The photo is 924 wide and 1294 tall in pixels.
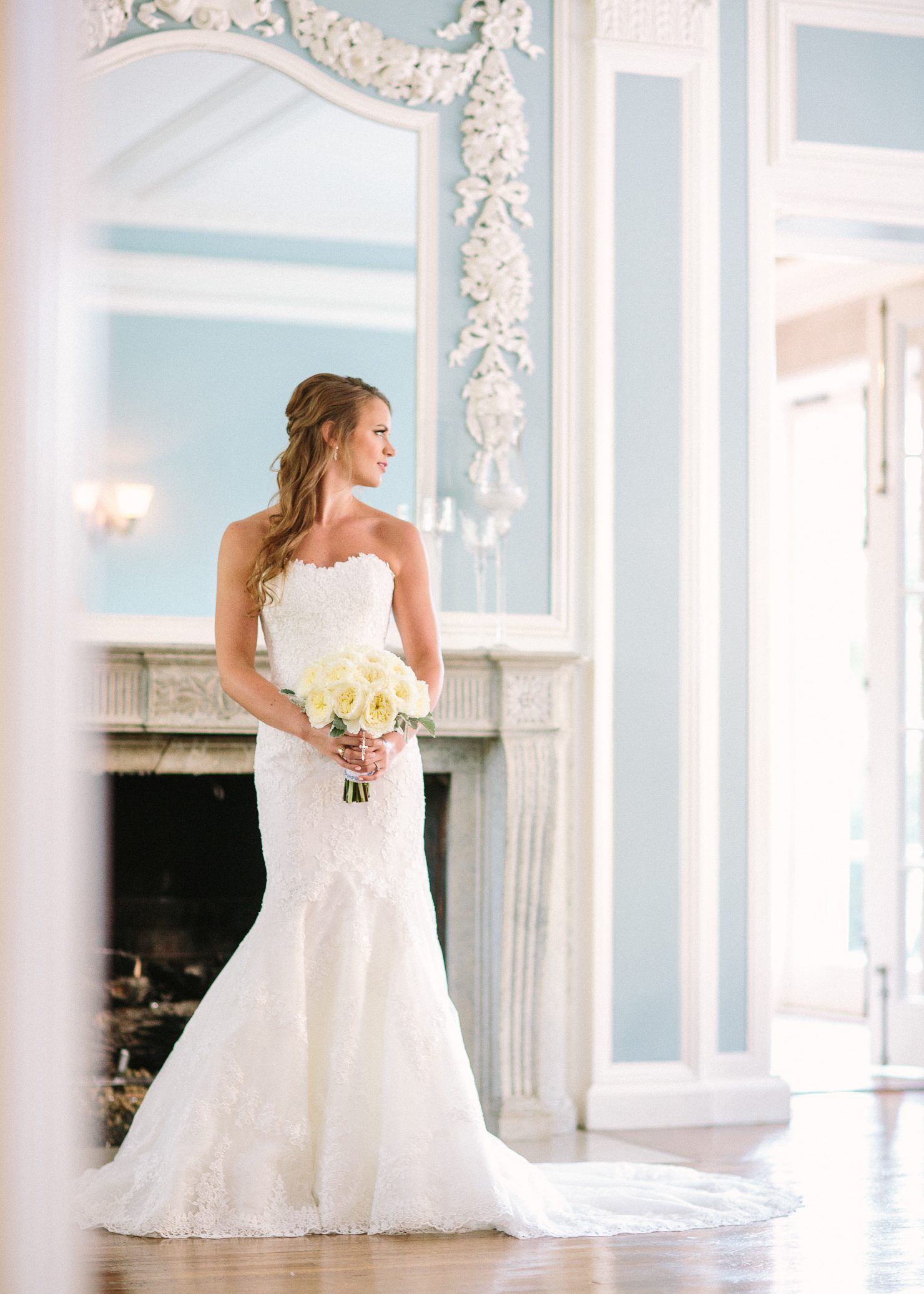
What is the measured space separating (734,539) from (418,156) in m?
Answer: 1.47

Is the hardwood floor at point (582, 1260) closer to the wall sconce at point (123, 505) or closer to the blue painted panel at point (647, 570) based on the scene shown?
the blue painted panel at point (647, 570)

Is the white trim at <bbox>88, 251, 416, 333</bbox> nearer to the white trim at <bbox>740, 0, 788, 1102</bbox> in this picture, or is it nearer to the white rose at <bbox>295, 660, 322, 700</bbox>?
the white trim at <bbox>740, 0, 788, 1102</bbox>

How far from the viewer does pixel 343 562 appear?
11.1 ft

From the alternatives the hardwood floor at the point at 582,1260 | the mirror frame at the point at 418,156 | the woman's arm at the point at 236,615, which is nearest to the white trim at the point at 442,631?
the mirror frame at the point at 418,156

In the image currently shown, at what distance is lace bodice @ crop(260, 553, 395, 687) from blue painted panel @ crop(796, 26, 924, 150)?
249cm

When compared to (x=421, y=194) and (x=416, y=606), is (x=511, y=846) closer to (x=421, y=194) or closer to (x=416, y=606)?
(x=416, y=606)

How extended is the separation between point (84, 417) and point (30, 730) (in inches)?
9.7

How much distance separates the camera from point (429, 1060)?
3141 millimetres

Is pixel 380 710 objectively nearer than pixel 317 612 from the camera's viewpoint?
Yes

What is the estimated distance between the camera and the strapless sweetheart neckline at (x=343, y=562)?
3369 mm

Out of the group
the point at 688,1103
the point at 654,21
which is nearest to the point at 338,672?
the point at 688,1103

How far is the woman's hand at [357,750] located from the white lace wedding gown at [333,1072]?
10 cm

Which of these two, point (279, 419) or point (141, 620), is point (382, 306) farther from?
point (141, 620)

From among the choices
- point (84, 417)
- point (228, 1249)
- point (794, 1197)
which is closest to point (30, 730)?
point (84, 417)
